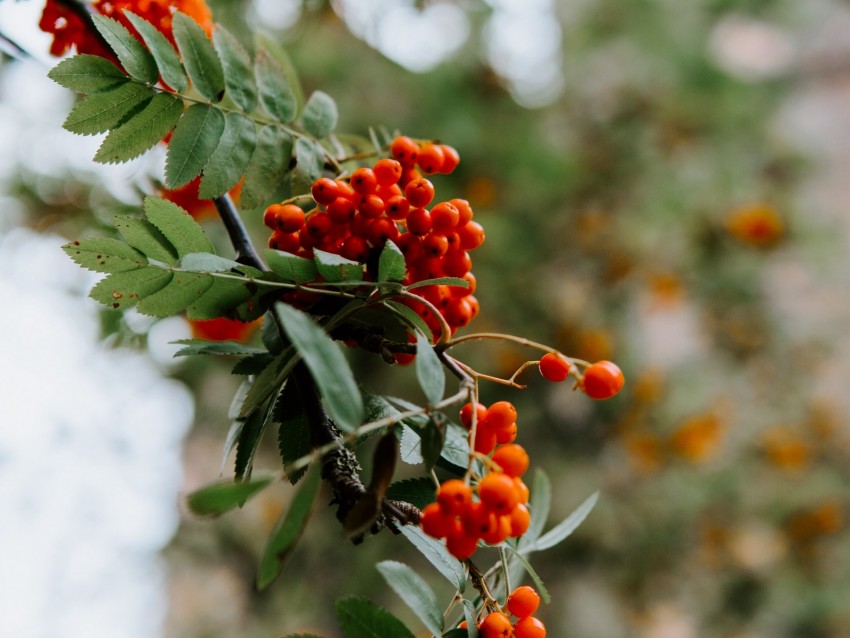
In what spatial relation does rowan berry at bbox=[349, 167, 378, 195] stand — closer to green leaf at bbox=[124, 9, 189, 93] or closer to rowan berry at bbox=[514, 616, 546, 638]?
green leaf at bbox=[124, 9, 189, 93]

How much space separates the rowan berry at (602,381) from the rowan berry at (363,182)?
0.55ft

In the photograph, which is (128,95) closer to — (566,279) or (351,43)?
(351,43)

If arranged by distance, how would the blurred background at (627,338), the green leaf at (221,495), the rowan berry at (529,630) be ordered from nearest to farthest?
the green leaf at (221,495) < the rowan berry at (529,630) < the blurred background at (627,338)

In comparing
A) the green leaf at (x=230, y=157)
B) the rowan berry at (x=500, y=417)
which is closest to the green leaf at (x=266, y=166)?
the green leaf at (x=230, y=157)

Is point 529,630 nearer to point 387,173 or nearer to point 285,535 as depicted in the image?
point 285,535

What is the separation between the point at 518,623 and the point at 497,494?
11 centimetres

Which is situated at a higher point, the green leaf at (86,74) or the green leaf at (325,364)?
the green leaf at (86,74)

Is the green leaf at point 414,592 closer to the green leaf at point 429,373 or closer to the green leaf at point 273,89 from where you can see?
the green leaf at point 429,373

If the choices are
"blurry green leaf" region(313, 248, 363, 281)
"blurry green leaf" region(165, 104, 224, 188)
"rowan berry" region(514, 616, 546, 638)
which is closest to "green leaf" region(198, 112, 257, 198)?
"blurry green leaf" region(165, 104, 224, 188)

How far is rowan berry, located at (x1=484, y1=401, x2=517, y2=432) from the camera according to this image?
1.22 feet

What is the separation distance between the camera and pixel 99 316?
2.59 feet

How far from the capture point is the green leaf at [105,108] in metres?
0.42

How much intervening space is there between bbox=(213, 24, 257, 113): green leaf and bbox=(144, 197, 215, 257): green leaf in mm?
118

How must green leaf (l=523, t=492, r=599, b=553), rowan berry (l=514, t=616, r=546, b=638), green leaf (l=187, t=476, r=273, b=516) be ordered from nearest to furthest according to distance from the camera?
green leaf (l=187, t=476, r=273, b=516)
rowan berry (l=514, t=616, r=546, b=638)
green leaf (l=523, t=492, r=599, b=553)
